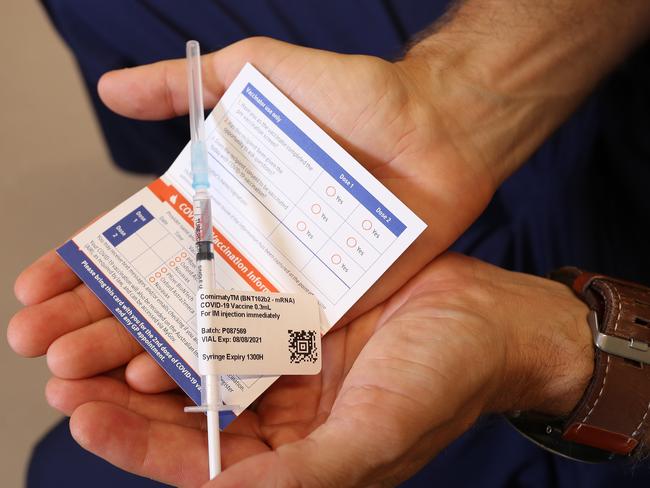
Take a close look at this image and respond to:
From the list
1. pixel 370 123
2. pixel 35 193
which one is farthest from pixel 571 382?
pixel 35 193

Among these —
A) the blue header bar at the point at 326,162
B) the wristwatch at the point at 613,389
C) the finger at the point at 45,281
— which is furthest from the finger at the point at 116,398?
the wristwatch at the point at 613,389

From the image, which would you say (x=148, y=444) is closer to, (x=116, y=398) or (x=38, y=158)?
(x=116, y=398)

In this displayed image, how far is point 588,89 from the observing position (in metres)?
1.04

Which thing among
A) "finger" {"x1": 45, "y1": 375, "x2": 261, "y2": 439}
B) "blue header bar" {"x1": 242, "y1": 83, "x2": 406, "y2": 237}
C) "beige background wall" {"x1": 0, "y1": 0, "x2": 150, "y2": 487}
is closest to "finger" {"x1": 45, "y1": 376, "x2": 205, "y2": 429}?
"finger" {"x1": 45, "y1": 375, "x2": 261, "y2": 439}

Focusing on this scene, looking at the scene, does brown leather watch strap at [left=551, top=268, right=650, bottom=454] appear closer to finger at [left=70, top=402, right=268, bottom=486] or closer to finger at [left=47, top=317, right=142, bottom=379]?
finger at [left=70, top=402, right=268, bottom=486]

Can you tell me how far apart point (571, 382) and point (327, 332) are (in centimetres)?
32

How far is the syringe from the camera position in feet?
2.22

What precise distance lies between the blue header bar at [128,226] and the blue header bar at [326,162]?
0.20 meters

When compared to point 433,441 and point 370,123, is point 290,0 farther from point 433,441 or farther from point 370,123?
point 433,441

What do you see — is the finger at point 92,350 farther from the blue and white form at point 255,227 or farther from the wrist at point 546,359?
the wrist at point 546,359

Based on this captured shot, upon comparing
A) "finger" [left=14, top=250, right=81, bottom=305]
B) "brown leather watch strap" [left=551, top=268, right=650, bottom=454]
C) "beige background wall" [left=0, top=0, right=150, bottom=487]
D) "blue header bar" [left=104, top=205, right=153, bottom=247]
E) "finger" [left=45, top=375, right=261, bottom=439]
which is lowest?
"brown leather watch strap" [left=551, top=268, right=650, bottom=454]

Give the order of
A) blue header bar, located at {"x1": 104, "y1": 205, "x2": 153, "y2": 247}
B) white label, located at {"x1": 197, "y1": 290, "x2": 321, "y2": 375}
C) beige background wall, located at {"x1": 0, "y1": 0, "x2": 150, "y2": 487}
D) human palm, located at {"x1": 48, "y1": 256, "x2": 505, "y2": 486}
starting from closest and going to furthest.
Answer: human palm, located at {"x1": 48, "y1": 256, "x2": 505, "y2": 486} → white label, located at {"x1": 197, "y1": 290, "x2": 321, "y2": 375} → blue header bar, located at {"x1": 104, "y1": 205, "x2": 153, "y2": 247} → beige background wall, located at {"x1": 0, "y1": 0, "x2": 150, "y2": 487}

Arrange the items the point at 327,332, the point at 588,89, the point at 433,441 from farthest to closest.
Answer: the point at 588,89 < the point at 327,332 < the point at 433,441

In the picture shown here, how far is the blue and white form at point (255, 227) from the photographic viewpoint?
0.77 metres
